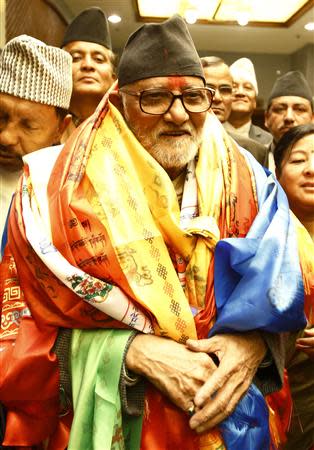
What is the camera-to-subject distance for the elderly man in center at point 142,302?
1208 mm

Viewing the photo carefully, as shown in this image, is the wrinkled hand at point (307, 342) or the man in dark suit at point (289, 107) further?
the man in dark suit at point (289, 107)

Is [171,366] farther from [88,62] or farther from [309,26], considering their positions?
[309,26]

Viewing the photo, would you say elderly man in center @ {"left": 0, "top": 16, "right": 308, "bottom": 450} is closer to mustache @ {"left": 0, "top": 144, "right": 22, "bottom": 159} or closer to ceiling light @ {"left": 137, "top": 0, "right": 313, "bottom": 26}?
mustache @ {"left": 0, "top": 144, "right": 22, "bottom": 159}

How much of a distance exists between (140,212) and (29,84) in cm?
77

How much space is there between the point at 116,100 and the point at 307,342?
96 cm

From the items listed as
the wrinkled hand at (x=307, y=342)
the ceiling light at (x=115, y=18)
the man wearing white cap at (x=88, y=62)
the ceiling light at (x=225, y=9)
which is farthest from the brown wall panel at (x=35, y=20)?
the wrinkled hand at (x=307, y=342)

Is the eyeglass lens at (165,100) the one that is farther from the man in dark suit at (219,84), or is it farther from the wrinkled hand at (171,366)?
the man in dark suit at (219,84)

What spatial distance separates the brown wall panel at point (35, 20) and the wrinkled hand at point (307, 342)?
8.77 ft

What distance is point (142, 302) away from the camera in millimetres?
1212

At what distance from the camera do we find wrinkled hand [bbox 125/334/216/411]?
118cm

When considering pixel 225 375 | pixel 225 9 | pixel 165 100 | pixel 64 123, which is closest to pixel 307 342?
pixel 225 375

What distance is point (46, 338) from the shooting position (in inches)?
50.3

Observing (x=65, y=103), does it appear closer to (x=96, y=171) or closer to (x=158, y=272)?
(x=96, y=171)

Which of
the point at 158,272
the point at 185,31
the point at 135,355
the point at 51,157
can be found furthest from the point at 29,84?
the point at 135,355
